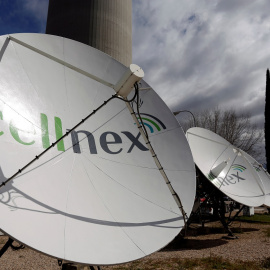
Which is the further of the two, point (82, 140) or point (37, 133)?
point (82, 140)

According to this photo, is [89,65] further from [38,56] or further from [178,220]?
[178,220]

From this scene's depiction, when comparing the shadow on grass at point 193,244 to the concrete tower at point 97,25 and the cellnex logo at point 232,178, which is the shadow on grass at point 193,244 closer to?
the cellnex logo at point 232,178

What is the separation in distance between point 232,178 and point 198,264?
5210 mm

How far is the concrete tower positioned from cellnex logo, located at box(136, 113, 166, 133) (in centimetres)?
1199

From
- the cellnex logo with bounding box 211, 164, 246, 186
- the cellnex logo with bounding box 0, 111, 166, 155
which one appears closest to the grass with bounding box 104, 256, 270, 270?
the cellnex logo with bounding box 211, 164, 246, 186

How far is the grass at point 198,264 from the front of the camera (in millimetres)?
7219

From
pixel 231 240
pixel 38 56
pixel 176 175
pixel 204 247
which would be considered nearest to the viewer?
pixel 38 56

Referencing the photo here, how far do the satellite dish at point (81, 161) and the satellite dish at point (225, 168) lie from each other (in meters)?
5.68

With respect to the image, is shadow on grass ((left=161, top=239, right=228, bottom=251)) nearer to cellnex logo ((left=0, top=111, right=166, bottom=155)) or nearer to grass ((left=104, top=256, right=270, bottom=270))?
grass ((left=104, top=256, right=270, bottom=270))

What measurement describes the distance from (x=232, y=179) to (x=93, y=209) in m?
9.19

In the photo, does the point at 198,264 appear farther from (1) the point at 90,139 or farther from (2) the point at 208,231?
(2) the point at 208,231

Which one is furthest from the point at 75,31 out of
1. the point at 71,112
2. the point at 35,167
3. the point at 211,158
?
the point at 35,167

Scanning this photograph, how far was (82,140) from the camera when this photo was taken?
4883mm

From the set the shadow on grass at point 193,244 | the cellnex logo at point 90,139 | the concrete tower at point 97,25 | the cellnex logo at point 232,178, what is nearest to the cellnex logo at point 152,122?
the cellnex logo at point 90,139
